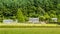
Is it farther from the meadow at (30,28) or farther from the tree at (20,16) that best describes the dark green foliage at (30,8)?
the meadow at (30,28)

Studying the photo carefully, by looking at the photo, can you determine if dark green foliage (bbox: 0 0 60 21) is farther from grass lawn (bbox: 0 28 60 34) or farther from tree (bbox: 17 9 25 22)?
grass lawn (bbox: 0 28 60 34)

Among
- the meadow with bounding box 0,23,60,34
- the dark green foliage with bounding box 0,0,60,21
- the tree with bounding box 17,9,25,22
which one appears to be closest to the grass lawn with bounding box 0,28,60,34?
the meadow with bounding box 0,23,60,34

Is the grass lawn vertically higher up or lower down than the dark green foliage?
lower down

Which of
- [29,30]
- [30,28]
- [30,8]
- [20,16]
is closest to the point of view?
[29,30]

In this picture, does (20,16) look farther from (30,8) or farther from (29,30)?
(29,30)

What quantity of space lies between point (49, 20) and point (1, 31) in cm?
155

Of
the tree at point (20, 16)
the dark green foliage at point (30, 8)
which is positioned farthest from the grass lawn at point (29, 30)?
the dark green foliage at point (30, 8)

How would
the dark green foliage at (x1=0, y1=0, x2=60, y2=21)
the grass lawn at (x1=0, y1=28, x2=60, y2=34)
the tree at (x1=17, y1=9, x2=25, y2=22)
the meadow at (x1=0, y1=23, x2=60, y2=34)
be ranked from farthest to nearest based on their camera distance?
the dark green foliage at (x1=0, y1=0, x2=60, y2=21), the tree at (x1=17, y1=9, x2=25, y2=22), the meadow at (x1=0, y1=23, x2=60, y2=34), the grass lawn at (x1=0, y1=28, x2=60, y2=34)

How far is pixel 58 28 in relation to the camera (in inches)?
275

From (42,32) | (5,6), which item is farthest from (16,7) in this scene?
(42,32)

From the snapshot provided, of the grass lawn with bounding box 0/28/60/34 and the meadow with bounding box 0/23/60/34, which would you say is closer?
the grass lawn with bounding box 0/28/60/34

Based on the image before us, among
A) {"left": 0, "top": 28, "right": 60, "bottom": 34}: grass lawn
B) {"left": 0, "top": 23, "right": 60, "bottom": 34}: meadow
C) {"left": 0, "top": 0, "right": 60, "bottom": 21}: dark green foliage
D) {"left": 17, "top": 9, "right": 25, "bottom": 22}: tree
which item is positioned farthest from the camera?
{"left": 0, "top": 0, "right": 60, "bottom": 21}: dark green foliage

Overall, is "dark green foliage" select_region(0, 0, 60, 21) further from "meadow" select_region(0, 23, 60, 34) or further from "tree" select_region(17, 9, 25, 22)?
"meadow" select_region(0, 23, 60, 34)

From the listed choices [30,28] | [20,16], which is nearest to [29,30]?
[30,28]
